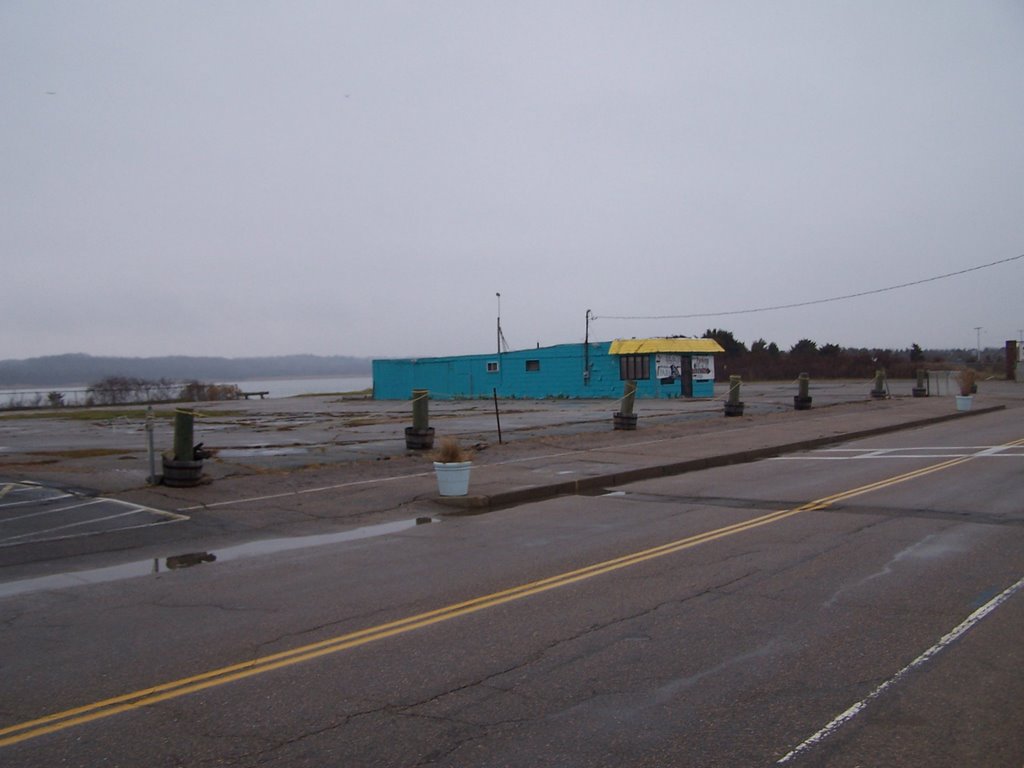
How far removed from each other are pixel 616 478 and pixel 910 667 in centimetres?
978

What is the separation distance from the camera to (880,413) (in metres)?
29.2

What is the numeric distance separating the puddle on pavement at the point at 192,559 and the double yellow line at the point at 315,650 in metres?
3.50

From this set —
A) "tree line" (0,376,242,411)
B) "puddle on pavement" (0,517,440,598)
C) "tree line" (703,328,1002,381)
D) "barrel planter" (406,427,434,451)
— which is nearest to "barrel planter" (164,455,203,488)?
"puddle on pavement" (0,517,440,598)

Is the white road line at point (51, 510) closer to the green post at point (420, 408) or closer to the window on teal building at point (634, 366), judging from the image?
the green post at point (420, 408)

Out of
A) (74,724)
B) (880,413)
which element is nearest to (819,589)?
(74,724)

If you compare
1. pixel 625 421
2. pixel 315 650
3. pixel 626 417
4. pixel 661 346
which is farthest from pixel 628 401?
pixel 661 346

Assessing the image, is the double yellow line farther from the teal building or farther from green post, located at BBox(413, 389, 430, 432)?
the teal building

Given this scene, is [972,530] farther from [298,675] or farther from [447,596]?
[298,675]

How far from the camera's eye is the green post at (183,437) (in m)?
13.5

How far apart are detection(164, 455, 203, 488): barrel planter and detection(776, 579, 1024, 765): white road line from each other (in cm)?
1146

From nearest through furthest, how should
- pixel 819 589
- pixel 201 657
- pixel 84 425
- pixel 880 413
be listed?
pixel 201 657 → pixel 819 589 → pixel 880 413 → pixel 84 425

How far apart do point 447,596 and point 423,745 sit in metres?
2.99

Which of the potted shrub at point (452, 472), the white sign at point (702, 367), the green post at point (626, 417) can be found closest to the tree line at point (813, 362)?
Result: the white sign at point (702, 367)

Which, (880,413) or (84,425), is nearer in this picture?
(880,413)
